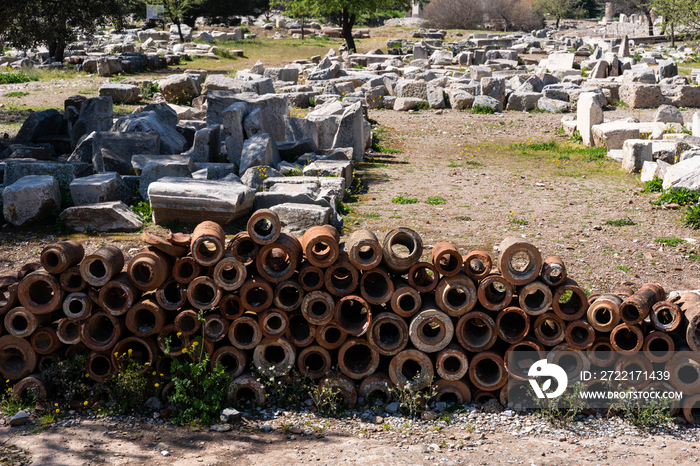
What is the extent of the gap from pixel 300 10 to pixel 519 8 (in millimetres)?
23810

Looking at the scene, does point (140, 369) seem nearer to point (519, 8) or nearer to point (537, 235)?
point (537, 235)

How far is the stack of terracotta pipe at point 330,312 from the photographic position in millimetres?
4812

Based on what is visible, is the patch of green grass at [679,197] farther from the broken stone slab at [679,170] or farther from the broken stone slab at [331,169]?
the broken stone slab at [331,169]

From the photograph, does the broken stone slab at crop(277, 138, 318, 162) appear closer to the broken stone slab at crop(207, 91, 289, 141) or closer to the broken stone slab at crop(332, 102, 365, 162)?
the broken stone slab at crop(207, 91, 289, 141)

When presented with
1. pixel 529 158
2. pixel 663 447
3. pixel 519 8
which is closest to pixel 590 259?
pixel 663 447

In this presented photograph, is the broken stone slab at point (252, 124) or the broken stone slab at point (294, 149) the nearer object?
the broken stone slab at point (252, 124)

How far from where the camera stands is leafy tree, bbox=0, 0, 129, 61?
13062 mm

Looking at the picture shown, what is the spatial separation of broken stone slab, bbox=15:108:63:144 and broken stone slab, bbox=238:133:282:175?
213 inches

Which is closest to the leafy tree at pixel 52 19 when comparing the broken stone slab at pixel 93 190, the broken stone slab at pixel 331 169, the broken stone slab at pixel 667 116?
the broken stone slab at pixel 93 190

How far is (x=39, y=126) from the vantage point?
1293cm

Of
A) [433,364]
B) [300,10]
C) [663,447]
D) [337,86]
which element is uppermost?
[300,10]

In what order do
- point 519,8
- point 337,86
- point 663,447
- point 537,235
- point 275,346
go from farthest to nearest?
point 519,8 → point 337,86 → point 537,235 → point 275,346 → point 663,447

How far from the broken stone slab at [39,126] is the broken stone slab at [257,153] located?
542 centimetres

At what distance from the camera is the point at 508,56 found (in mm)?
29062
